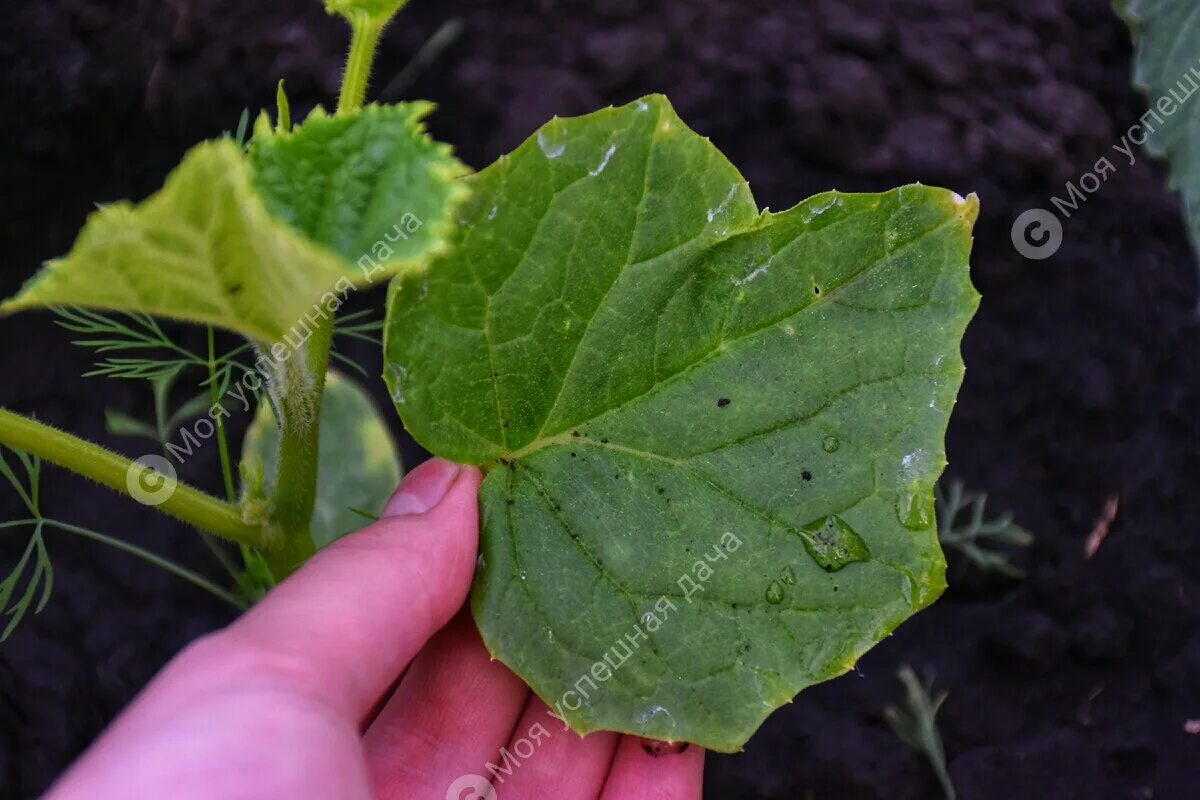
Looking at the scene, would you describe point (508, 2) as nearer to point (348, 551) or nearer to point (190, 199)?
point (348, 551)

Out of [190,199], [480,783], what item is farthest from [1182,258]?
[190,199]

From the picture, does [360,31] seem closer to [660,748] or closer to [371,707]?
[371,707]

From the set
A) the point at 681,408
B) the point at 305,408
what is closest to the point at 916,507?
the point at 681,408

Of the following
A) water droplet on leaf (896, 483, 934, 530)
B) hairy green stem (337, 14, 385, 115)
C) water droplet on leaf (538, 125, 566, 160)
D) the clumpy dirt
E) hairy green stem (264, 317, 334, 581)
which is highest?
hairy green stem (337, 14, 385, 115)

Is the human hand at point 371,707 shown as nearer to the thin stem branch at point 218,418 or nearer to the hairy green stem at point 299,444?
the hairy green stem at point 299,444

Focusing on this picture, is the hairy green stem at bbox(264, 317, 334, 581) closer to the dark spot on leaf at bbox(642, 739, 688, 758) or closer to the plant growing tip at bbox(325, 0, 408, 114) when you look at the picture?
the plant growing tip at bbox(325, 0, 408, 114)

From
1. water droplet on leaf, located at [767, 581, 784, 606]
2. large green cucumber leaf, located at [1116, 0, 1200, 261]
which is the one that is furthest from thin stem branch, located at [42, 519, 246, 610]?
large green cucumber leaf, located at [1116, 0, 1200, 261]
